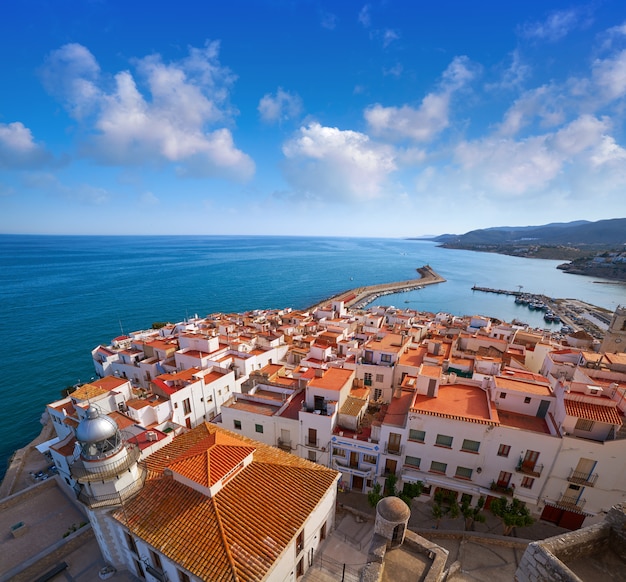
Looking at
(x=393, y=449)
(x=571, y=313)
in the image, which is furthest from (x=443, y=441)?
(x=571, y=313)

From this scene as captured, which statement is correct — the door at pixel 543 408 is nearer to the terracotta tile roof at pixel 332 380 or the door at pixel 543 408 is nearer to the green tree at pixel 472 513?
the green tree at pixel 472 513

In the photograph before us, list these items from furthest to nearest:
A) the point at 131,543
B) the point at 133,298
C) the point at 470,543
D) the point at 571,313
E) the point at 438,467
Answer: the point at 133,298 < the point at 571,313 < the point at 438,467 < the point at 470,543 < the point at 131,543

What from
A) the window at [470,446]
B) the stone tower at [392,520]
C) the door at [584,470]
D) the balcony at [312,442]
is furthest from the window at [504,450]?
the stone tower at [392,520]

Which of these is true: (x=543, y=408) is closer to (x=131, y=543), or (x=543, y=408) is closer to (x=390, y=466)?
(x=390, y=466)

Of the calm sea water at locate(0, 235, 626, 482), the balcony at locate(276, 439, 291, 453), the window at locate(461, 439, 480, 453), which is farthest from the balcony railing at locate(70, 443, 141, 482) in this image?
the calm sea water at locate(0, 235, 626, 482)

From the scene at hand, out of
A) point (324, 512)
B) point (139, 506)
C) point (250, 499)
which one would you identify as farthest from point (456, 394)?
point (139, 506)

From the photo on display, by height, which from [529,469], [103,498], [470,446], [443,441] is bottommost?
[529,469]

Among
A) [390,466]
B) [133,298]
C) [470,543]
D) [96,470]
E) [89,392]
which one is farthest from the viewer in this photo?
[133,298]

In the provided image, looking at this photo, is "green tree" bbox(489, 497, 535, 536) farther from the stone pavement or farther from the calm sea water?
the calm sea water
